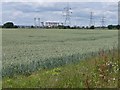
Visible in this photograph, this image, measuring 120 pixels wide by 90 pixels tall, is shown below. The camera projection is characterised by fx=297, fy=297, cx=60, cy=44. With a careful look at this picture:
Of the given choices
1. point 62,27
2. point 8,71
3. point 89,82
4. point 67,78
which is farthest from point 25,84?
point 62,27

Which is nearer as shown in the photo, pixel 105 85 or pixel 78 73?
pixel 105 85

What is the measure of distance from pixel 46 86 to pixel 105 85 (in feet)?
4.14

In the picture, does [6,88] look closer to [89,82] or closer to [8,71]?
[89,82]

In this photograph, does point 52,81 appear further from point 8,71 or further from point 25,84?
point 8,71

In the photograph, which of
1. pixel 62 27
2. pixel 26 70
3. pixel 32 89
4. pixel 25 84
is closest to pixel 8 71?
pixel 26 70

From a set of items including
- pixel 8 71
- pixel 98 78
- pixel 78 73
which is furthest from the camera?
pixel 8 71

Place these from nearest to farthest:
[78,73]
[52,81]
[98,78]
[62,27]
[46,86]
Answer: [46,86]
[52,81]
[98,78]
[78,73]
[62,27]

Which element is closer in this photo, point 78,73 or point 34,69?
point 78,73

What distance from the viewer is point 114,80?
6723 millimetres

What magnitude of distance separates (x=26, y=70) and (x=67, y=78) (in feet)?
10.8

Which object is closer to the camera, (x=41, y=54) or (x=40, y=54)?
(x=40, y=54)

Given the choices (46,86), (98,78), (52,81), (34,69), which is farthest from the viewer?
(34,69)

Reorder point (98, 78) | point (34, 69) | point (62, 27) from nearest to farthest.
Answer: point (98, 78), point (34, 69), point (62, 27)

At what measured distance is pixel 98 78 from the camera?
7.08 meters
